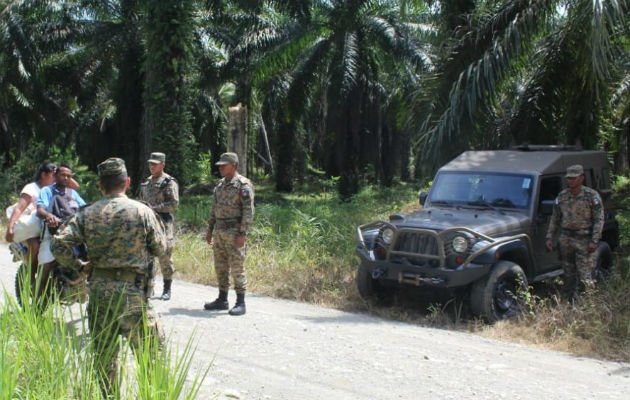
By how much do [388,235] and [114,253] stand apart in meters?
4.27

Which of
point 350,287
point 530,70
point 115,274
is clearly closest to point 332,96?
point 530,70

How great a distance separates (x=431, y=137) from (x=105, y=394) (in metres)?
7.48

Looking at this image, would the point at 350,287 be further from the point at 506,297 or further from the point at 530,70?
the point at 530,70

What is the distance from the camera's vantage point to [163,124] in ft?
51.8

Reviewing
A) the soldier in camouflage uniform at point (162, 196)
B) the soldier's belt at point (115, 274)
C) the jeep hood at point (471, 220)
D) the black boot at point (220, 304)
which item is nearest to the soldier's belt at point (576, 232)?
the jeep hood at point (471, 220)

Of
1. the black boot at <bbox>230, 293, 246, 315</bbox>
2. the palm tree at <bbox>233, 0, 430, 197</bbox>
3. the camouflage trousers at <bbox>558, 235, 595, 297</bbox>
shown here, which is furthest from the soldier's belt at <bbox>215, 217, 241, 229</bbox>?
the palm tree at <bbox>233, 0, 430, 197</bbox>

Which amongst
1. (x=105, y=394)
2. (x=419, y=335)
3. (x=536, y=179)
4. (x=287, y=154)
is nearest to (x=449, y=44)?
(x=536, y=179)

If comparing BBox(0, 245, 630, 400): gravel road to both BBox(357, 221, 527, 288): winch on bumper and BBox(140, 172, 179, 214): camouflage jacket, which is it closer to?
BBox(357, 221, 527, 288): winch on bumper

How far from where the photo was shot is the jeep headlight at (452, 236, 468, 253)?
7.58 meters

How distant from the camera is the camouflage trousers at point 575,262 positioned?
318 inches

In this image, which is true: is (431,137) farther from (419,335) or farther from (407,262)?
(419,335)

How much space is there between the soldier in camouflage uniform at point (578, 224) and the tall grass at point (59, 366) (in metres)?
5.60

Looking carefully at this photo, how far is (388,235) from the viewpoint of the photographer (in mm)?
8164

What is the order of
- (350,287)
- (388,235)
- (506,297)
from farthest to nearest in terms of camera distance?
1. (350,287)
2. (388,235)
3. (506,297)
